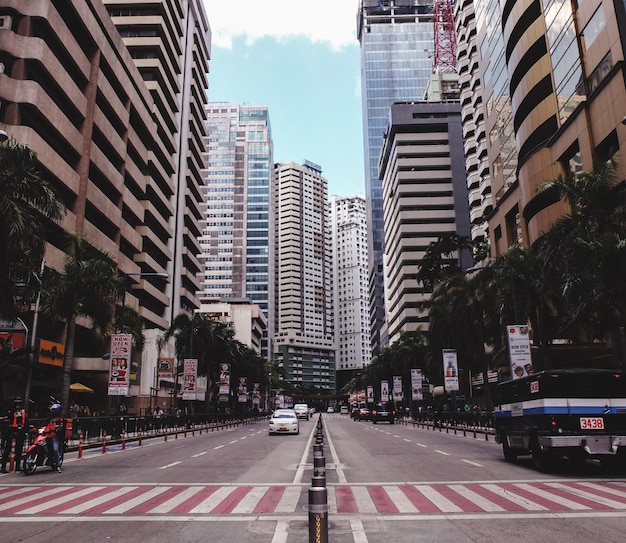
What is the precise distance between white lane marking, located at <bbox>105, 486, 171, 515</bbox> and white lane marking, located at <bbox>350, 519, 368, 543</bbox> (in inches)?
156

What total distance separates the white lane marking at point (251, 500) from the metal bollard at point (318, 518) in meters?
4.52

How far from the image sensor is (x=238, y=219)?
185 metres

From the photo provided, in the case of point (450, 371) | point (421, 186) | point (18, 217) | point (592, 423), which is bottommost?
point (592, 423)

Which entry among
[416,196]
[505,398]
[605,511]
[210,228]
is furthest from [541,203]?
[210,228]

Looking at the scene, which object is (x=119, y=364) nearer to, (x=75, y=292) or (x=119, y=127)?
(x=75, y=292)

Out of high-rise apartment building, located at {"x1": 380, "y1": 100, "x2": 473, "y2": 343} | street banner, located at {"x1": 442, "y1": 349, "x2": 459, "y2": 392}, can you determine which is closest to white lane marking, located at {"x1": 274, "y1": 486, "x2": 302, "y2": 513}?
street banner, located at {"x1": 442, "y1": 349, "x2": 459, "y2": 392}

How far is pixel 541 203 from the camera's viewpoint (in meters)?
43.3

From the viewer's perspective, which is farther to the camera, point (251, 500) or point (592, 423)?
point (592, 423)

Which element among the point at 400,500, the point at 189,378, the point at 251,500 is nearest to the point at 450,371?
the point at 189,378

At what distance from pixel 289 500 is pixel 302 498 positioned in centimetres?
32

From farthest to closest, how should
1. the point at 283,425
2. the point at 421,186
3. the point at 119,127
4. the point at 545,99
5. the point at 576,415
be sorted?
the point at 421,186 < the point at 119,127 < the point at 545,99 < the point at 283,425 < the point at 576,415

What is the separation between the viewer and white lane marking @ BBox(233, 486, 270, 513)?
→ 376 inches

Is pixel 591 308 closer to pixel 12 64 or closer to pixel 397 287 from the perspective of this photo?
pixel 12 64

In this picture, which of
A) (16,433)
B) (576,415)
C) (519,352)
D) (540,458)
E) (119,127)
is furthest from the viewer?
(119,127)
